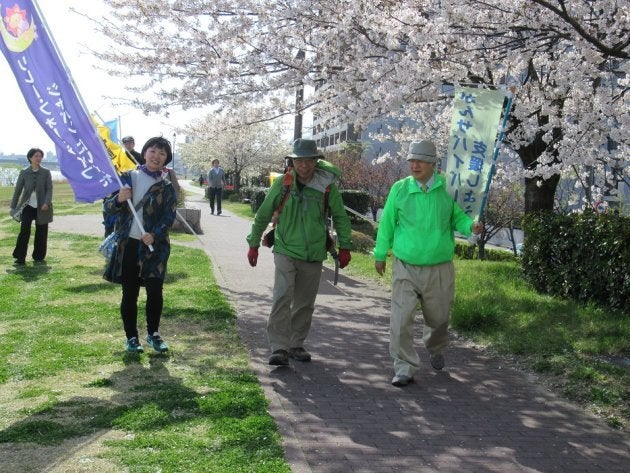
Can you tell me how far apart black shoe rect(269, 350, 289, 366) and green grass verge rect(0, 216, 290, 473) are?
0.23m

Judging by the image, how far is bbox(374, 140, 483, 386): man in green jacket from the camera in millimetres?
6090

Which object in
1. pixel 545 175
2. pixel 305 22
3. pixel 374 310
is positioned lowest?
pixel 374 310

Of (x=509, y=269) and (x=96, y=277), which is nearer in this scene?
(x=96, y=277)

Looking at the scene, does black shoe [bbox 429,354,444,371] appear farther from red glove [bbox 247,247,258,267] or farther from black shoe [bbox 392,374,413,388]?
red glove [bbox 247,247,258,267]

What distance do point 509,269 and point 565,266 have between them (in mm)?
2958

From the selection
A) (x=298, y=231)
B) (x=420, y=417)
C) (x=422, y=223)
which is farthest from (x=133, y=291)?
(x=420, y=417)

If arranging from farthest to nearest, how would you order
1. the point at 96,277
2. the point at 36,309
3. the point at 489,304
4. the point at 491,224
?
the point at 491,224, the point at 96,277, the point at 489,304, the point at 36,309

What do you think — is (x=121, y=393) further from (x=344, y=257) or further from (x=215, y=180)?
(x=215, y=180)

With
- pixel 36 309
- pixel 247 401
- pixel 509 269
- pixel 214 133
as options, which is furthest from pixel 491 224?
pixel 247 401

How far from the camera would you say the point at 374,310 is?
383 inches

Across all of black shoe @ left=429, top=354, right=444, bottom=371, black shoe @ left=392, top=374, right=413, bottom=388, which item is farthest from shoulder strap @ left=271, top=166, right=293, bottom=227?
black shoe @ left=429, top=354, right=444, bottom=371

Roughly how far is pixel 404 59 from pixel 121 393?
4937 mm

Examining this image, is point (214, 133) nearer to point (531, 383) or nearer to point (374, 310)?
point (374, 310)

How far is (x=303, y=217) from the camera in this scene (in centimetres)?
649
